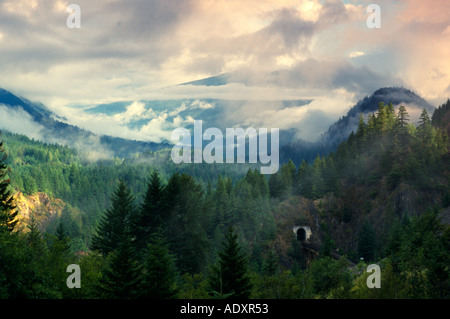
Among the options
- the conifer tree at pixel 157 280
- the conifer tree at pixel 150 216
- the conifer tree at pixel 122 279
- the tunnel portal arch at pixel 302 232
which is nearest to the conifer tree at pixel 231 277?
the conifer tree at pixel 157 280

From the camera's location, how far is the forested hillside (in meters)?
34.7

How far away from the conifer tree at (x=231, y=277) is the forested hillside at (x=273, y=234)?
0.28ft

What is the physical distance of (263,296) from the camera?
36.4 meters

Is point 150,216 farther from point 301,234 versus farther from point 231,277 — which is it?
point 301,234

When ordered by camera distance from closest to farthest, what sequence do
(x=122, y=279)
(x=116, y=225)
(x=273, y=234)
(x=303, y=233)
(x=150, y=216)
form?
(x=122, y=279)
(x=150, y=216)
(x=116, y=225)
(x=273, y=234)
(x=303, y=233)

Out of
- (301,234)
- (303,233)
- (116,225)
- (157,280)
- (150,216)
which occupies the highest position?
(303,233)

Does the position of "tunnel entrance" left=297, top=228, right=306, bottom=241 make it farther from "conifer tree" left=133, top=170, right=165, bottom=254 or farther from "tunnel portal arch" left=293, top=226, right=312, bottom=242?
"conifer tree" left=133, top=170, right=165, bottom=254

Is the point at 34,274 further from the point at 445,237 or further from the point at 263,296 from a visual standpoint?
the point at 445,237

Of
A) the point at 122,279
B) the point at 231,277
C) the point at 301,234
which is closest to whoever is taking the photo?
the point at 122,279

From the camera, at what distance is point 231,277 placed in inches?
1375

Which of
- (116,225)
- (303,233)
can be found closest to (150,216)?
(116,225)

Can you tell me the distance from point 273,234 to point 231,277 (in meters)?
73.9

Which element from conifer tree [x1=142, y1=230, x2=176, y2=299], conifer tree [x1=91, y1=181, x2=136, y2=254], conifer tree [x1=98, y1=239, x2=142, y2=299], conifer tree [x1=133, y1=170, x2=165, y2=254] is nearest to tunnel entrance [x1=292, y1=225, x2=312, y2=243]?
conifer tree [x1=133, y1=170, x2=165, y2=254]

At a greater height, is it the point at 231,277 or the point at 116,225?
the point at 116,225
